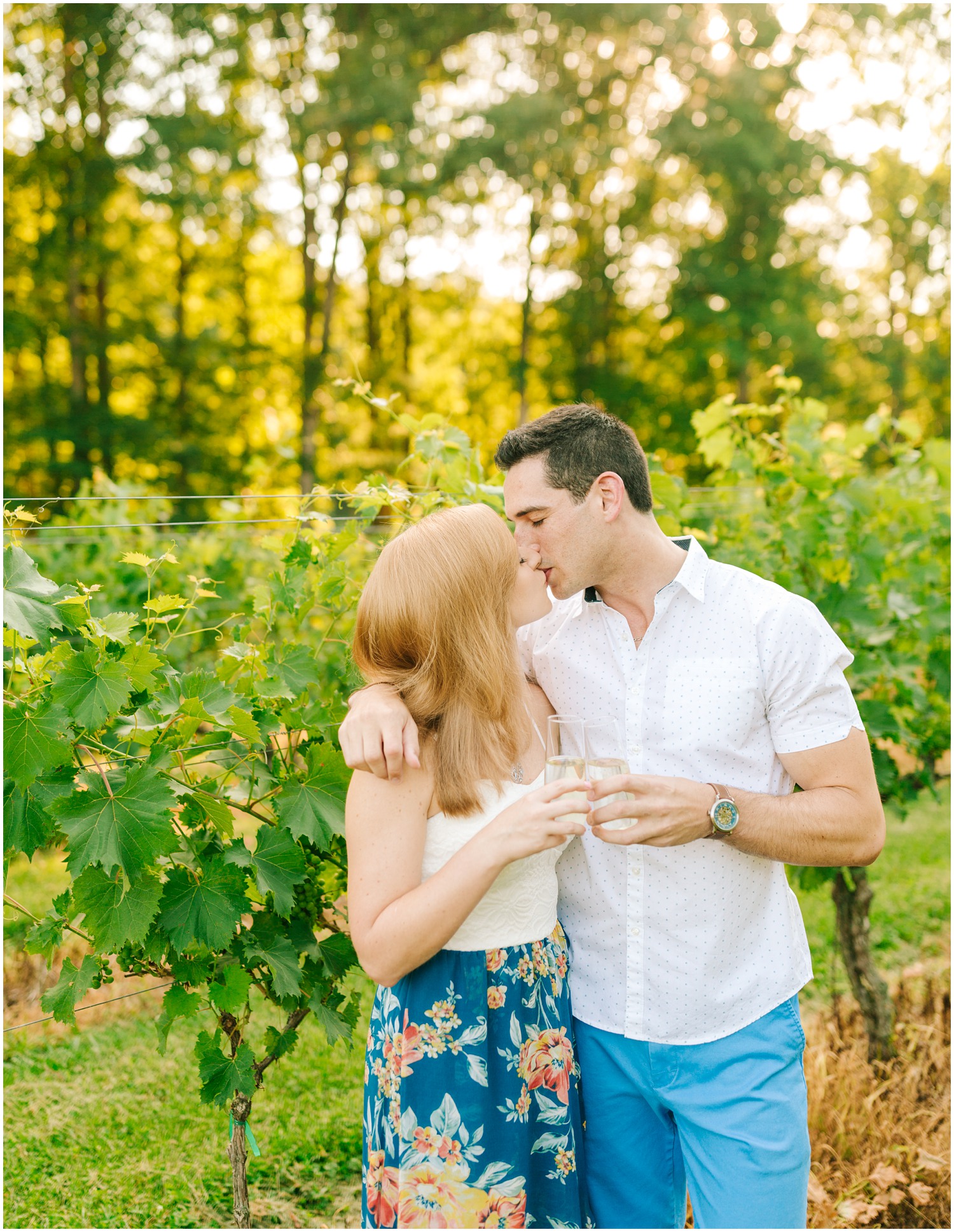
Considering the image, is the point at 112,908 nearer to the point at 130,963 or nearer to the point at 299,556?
the point at 130,963

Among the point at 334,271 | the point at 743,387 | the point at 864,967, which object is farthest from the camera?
the point at 743,387

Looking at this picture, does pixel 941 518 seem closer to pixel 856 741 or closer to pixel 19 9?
pixel 856 741

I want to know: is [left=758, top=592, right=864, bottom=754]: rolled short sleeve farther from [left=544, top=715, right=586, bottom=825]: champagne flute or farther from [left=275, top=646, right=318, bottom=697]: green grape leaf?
[left=275, top=646, right=318, bottom=697]: green grape leaf

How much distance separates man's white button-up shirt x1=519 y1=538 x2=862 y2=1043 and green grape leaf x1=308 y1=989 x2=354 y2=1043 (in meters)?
0.65

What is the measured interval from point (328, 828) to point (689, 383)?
65.5ft

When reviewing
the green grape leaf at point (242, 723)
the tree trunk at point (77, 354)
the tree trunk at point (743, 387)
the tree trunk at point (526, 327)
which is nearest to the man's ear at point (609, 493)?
the green grape leaf at point (242, 723)

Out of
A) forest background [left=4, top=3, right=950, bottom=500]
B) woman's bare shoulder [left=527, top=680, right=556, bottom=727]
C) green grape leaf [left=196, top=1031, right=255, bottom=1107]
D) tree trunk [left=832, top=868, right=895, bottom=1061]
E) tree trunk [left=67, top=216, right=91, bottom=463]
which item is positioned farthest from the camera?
tree trunk [left=67, top=216, right=91, bottom=463]

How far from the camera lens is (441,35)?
18.0m

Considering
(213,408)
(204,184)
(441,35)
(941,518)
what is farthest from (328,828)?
(441,35)

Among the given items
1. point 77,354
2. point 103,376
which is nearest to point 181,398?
point 103,376

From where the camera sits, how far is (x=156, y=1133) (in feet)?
11.9

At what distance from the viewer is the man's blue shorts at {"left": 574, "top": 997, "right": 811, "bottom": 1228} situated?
6.53 feet

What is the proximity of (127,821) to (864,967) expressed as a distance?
3.37m

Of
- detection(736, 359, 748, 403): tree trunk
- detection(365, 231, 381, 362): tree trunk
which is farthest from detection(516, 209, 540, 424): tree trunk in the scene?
detection(736, 359, 748, 403): tree trunk
